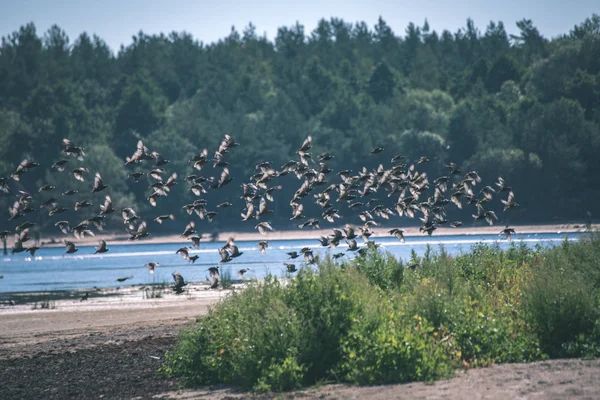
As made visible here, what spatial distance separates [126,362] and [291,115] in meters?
97.8

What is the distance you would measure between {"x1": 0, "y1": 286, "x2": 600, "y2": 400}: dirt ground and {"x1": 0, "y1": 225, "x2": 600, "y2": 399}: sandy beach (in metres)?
0.02

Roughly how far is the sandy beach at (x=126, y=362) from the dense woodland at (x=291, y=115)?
61391 mm

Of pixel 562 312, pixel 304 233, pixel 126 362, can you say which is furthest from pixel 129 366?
pixel 304 233

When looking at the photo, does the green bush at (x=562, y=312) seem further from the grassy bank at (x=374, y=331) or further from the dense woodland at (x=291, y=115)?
the dense woodland at (x=291, y=115)

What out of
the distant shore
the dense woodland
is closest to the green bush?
the distant shore

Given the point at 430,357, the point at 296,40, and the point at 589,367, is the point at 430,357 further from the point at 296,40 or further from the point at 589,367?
the point at 296,40

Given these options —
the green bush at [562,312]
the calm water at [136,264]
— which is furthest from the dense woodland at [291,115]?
the green bush at [562,312]

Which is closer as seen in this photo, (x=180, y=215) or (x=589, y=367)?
(x=589, y=367)

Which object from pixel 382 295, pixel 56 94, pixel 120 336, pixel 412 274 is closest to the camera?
pixel 382 295

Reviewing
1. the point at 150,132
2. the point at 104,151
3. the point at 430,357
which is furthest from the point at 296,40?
the point at 430,357

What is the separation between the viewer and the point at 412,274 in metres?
22.0

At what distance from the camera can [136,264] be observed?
71938 mm

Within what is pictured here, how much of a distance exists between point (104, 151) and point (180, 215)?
44.1ft

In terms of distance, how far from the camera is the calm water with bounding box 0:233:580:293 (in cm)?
5403
